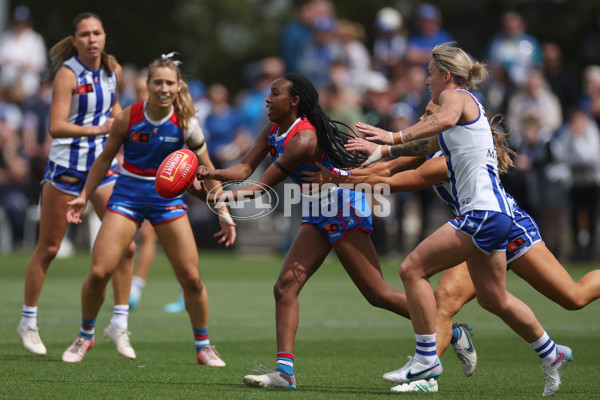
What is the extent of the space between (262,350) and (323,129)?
8.95ft

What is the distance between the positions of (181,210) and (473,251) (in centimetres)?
279

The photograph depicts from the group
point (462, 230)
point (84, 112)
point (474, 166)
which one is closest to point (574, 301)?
point (462, 230)

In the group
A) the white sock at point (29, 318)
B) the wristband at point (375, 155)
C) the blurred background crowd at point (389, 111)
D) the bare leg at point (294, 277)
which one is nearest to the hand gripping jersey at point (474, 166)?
the wristband at point (375, 155)

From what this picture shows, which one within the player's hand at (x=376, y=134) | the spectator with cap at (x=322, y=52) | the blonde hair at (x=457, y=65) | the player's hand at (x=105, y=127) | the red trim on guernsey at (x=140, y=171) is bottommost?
the red trim on guernsey at (x=140, y=171)

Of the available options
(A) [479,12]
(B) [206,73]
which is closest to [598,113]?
(A) [479,12]

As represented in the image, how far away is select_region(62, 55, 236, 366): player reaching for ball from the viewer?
324 inches

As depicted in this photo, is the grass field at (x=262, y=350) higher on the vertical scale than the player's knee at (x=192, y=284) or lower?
lower

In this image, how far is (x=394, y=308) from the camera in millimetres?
7480

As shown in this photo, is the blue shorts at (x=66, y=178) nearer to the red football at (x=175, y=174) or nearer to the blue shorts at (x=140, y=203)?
the blue shorts at (x=140, y=203)

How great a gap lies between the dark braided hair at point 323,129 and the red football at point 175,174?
92cm

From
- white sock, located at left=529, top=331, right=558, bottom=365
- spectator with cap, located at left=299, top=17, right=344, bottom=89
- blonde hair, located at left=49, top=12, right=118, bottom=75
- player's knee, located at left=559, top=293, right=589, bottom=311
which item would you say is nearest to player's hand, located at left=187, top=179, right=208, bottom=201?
blonde hair, located at left=49, top=12, right=118, bottom=75

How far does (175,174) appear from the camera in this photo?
23.8 ft

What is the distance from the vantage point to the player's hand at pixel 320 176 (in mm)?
7230

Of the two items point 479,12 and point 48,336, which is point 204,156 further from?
point 479,12
